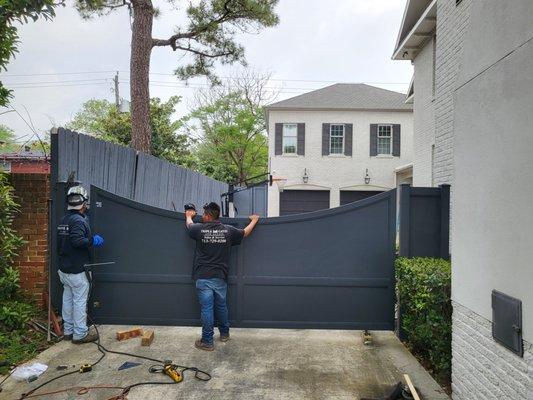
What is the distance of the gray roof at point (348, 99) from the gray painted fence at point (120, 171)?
12700 millimetres

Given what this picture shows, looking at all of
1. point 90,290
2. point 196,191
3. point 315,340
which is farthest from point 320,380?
point 196,191

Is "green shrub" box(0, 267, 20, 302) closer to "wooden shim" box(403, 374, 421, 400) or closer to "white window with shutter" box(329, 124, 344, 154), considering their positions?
"wooden shim" box(403, 374, 421, 400)

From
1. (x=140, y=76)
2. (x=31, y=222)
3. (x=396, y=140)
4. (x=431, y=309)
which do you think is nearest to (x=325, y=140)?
(x=396, y=140)

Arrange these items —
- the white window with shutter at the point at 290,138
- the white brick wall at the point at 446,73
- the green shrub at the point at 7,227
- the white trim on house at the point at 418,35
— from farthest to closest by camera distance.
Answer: the white window with shutter at the point at 290,138 < the white trim on house at the point at 418,35 < the white brick wall at the point at 446,73 < the green shrub at the point at 7,227

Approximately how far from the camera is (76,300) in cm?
505

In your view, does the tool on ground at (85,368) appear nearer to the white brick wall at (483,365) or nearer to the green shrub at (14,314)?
the green shrub at (14,314)

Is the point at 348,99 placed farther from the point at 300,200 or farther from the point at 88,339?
the point at 88,339

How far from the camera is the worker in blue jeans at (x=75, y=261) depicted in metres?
4.95

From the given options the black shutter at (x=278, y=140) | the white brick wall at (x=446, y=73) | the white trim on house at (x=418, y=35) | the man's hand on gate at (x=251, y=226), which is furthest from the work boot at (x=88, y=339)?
the black shutter at (x=278, y=140)

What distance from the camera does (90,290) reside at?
553cm

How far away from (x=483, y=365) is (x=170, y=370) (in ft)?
9.12

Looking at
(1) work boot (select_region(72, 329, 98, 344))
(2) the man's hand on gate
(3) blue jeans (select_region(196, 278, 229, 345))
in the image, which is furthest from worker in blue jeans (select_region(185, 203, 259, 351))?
(1) work boot (select_region(72, 329, 98, 344))

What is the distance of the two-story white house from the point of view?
22250 mm

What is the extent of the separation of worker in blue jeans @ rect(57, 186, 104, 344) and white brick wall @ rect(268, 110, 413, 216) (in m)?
17.5
